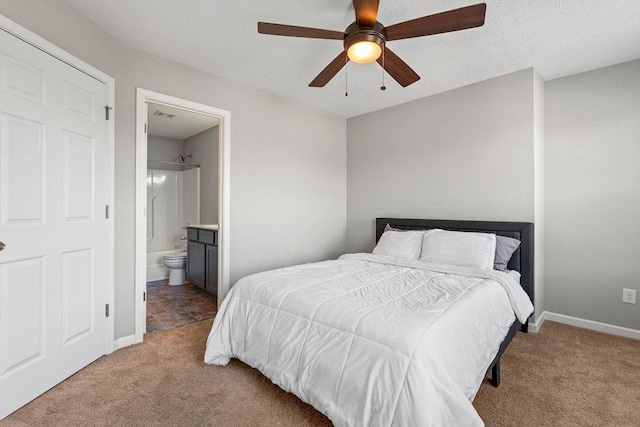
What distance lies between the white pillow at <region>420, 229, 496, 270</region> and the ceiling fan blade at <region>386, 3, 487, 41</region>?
5.87 feet

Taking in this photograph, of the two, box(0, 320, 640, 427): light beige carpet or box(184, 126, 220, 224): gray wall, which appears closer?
box(0, 320, 640, 427): light beige carpet

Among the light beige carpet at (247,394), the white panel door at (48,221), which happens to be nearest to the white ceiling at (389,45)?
the white panel door at (48,221)

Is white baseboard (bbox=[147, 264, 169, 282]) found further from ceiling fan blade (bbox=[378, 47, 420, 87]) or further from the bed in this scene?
ceiling fan blade (bbox=[378, 47, 420, 87])

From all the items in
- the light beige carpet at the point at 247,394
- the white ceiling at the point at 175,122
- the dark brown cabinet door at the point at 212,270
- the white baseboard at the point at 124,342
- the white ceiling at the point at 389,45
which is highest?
the white ceiling at the point at 389,45

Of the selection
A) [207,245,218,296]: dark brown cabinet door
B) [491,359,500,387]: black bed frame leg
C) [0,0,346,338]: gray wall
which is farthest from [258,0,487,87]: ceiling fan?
[207,245,218,296]: dark brown cabinet door

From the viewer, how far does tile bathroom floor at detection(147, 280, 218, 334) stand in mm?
3072

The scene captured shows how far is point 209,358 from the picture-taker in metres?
2.16

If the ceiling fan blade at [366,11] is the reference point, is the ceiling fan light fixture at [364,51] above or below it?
below

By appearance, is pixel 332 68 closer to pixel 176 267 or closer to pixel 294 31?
pixel 294 31

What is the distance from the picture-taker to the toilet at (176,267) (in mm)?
4492

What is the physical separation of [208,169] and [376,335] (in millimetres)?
4296

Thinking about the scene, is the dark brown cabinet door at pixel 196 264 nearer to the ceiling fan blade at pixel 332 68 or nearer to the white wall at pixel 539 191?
the ceiling fan blade at pixel 332 68

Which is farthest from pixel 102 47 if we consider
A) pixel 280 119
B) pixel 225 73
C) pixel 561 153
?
pixel 561 153

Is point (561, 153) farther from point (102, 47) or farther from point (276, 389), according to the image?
point (102, 47)
